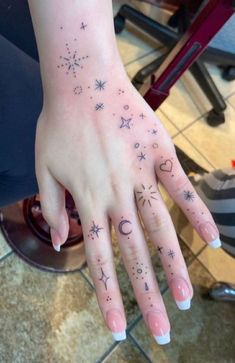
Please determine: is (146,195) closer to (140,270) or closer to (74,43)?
(140,270)

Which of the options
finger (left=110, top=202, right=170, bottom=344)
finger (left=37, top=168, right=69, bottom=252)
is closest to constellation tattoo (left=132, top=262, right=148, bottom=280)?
finger (left=110, top=202, right=170, bottom=344)

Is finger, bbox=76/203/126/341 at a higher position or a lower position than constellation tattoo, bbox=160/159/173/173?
lower

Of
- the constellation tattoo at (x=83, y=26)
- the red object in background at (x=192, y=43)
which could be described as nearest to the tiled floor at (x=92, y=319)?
the red object in background at (x=192, y=43)

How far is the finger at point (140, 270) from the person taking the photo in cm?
42

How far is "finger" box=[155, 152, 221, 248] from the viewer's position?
45cm

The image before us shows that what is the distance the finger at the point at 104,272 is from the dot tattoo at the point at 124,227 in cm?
2

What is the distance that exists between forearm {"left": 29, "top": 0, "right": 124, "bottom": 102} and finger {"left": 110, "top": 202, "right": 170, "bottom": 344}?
0.56 ft

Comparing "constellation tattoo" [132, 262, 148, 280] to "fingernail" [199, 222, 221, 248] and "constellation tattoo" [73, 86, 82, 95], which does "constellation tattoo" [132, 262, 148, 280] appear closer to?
"fingernail" [199, 222, 221, 248]

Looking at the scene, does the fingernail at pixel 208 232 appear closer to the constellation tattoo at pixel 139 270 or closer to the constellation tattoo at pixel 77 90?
the constellation tattoo at pixel 139 270

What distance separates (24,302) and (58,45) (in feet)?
2.44

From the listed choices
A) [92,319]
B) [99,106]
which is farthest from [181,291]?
[92,319]

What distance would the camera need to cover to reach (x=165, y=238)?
441mm

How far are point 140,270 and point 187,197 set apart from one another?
11cm

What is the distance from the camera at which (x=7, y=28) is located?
67 cm
